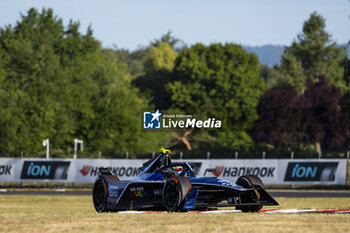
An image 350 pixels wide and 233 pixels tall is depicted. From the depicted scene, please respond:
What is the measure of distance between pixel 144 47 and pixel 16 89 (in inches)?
3315

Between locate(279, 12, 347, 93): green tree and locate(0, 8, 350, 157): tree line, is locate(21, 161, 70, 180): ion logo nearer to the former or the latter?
locate(0, 8, 350, 157): tree line

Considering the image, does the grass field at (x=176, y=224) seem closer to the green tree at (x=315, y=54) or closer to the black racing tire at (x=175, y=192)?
the black racing tire at (x=175, y=192)

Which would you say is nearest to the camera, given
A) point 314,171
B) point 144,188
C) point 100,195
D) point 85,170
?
point 144,188

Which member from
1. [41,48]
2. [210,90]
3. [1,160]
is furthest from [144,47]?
[1,160]

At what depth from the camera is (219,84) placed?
85.8m

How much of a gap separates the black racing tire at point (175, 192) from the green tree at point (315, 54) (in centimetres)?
10103

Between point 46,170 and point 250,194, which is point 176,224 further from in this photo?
point 46,170

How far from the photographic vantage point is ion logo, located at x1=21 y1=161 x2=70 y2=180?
39.1m

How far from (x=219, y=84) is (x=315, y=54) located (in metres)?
38.8

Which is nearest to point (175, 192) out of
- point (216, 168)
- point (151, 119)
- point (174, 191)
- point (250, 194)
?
point (174, 191)

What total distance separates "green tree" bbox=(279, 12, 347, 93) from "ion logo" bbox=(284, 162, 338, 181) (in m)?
79.6

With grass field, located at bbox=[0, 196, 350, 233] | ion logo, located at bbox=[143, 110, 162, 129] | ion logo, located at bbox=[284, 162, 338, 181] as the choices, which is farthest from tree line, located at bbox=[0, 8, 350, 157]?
grass field, located at bbox=[0, 196, 350, 233]

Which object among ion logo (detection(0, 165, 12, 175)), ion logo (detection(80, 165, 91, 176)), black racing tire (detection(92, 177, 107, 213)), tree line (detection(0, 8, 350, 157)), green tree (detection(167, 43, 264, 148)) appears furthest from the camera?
green tree (detection(167, 43, 264, 148))

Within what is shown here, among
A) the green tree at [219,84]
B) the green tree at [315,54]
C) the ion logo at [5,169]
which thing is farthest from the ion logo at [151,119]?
the green tree at [315,54]
